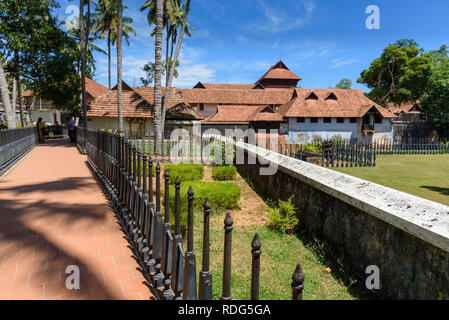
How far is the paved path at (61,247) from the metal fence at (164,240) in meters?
0.24

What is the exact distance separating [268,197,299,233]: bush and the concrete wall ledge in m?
0.70

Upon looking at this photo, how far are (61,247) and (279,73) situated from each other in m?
58.6

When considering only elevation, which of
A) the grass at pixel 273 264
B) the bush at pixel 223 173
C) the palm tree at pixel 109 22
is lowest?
the grass at pixel 273 264

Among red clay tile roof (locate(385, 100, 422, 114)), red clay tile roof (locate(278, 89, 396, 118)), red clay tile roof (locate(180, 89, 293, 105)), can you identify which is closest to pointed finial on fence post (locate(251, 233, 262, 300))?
red clay tile roof (locate(278, 89, 396, 118))

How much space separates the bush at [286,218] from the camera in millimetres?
5305

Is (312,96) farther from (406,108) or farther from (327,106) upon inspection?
(406,108)

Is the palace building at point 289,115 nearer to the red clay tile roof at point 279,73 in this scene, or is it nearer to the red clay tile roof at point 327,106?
the red clay tile roof at point 327,106

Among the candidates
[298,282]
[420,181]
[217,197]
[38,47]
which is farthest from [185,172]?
[38,47]

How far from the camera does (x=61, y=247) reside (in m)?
3.95

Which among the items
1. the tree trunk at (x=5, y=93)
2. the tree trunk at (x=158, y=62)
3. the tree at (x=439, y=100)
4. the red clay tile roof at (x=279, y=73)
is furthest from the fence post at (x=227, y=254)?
the red clay tile roof at (x=279, y=73)

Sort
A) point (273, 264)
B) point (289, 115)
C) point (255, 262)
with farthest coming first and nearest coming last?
point (289, 115) < point (273, 264) < point (255, 262)

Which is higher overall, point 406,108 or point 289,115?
point 406,108

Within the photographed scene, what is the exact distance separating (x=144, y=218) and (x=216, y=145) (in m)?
8.40
